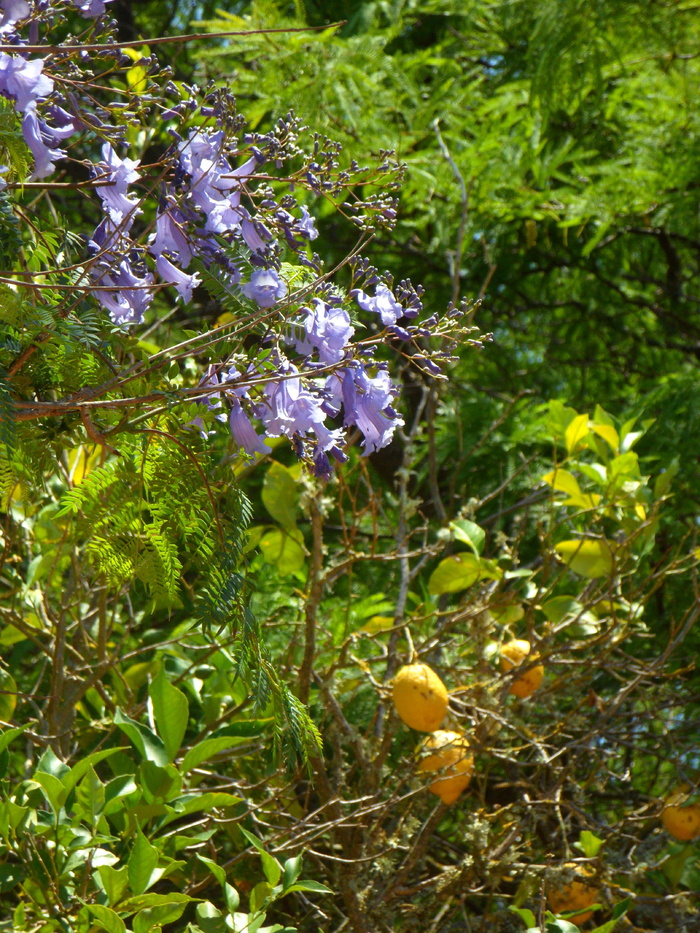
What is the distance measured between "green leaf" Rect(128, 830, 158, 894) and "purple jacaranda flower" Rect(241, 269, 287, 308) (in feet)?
2.32

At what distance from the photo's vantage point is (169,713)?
152 cm

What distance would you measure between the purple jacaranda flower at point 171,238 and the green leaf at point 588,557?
128 centimetres

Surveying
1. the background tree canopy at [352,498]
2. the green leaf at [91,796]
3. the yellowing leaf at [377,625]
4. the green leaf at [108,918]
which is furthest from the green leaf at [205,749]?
the yellowing leaf at [377,625]

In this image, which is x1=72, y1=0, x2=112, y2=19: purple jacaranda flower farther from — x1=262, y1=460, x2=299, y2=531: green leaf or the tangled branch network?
x1=262, y1=460, x2=299, y2=531: green leaf

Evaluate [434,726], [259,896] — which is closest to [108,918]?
[259,896]

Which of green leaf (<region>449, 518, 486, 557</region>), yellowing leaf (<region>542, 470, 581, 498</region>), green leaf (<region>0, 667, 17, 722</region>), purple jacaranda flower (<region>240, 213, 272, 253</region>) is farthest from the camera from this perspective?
yellowing leaf (<region>542, 470, 581, 498</region>)

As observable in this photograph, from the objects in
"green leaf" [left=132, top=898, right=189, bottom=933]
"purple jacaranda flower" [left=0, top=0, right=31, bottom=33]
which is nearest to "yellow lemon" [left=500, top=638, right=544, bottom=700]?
"green leaf" [left=132, top=898, right=189, bottom=933]

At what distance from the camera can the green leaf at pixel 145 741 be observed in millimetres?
1468

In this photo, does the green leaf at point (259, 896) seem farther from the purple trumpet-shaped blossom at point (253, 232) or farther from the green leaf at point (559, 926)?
the purple trumpet-shaped blossom at point (253, 232)

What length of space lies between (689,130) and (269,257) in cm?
239

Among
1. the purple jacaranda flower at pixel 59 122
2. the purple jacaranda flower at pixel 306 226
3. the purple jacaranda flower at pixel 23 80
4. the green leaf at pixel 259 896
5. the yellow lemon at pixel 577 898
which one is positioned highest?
the purple jacaranda flower at pixel 23 80

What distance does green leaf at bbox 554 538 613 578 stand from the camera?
6.95 ft

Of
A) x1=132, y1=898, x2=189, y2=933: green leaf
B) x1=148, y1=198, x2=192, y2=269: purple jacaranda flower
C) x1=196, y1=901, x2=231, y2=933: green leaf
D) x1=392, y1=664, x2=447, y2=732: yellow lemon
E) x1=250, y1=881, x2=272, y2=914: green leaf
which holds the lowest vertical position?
x1=196, y1=901, x2=231, y2=933: green leaf

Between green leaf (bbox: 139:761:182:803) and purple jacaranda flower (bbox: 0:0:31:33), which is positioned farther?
green leaf (bbox: 139:761:182:803)
